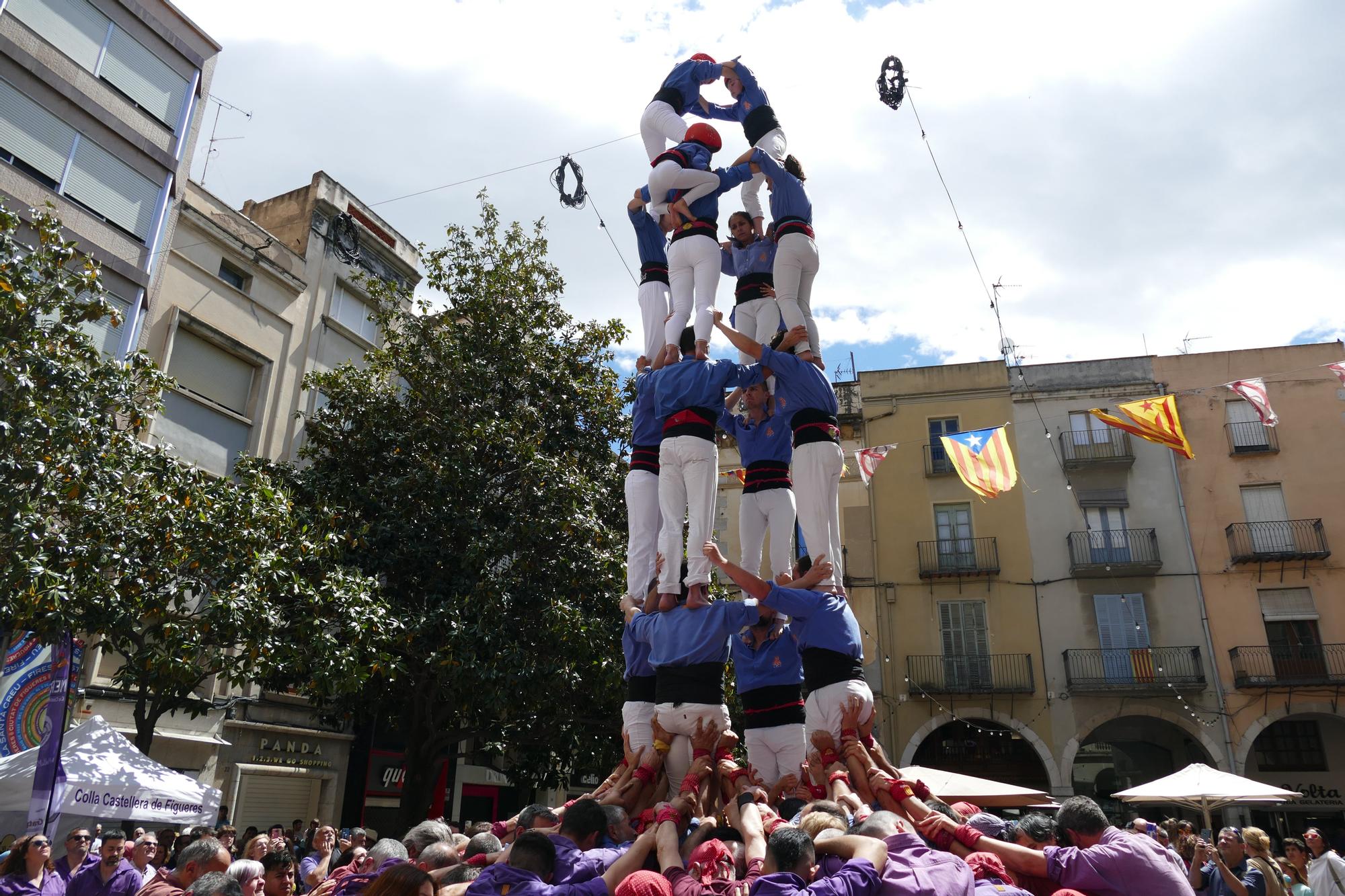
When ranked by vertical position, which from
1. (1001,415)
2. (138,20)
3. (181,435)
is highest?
(138,20)

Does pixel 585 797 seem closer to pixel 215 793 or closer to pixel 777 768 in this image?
pixel 777 768

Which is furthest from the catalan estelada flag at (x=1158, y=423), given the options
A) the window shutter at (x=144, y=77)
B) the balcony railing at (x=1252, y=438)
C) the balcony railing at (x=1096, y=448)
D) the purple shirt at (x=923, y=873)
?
the window shutter at (x=144, y=77)

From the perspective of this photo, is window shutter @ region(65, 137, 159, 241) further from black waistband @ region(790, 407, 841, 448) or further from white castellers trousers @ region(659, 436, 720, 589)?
black waistband @ region(790, 407, 841, 448)

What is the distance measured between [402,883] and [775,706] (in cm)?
490

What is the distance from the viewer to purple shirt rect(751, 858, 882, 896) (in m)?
3.70

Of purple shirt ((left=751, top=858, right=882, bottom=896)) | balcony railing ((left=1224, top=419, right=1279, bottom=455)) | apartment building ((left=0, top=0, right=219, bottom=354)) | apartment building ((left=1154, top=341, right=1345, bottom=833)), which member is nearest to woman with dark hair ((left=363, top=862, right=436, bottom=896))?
purple shirt ((left=751, top=858, right=882, bottom=896))

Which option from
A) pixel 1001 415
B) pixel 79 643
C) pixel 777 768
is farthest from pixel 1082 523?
pixel 79 643

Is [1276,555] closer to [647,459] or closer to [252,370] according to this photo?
[647,459]

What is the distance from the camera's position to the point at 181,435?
1952cm

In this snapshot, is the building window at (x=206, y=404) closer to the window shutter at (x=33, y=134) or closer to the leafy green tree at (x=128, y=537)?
the window shutter at (x=33, y=134)

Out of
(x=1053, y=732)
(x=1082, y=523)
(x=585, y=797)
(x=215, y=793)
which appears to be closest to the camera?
(x=585, y=797)

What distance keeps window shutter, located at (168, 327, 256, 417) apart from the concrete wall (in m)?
24.4

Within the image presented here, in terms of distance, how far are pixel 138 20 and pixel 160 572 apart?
493 inches

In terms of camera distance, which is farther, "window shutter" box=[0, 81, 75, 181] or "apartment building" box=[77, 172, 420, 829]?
"apartment building" box=[77, 172, 420, 829]
